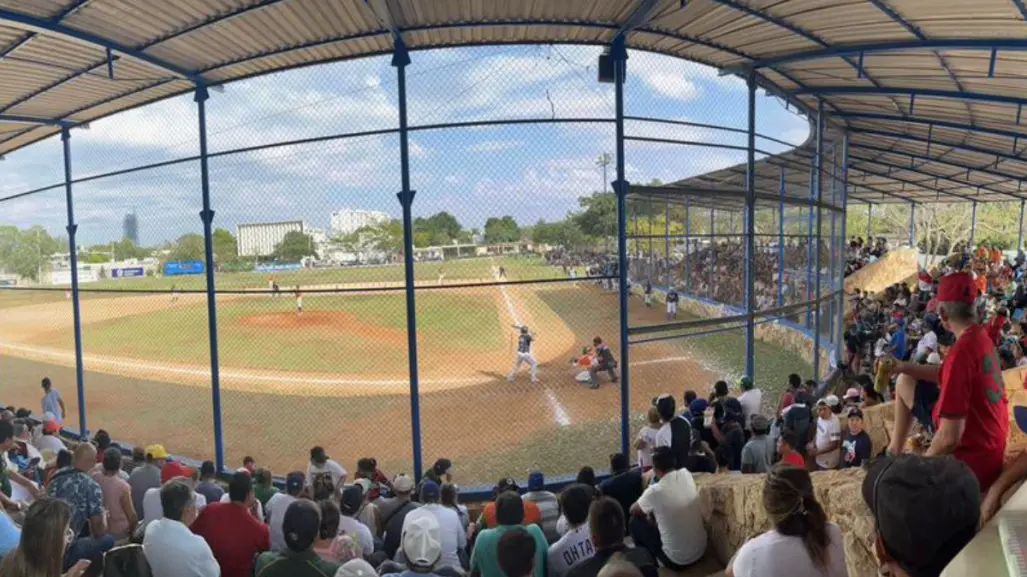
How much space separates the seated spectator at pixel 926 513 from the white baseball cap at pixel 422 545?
8.40 feet

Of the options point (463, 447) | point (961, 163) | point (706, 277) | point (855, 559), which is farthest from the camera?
point (706, 277)

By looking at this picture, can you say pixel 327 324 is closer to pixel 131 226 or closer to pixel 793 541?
pixel 131 226

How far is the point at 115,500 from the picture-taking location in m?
4.94

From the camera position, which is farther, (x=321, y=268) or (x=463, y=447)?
(x=463, y=447)

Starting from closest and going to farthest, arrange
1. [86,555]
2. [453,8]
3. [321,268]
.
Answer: [86,555] < [453,8] < [321,268]

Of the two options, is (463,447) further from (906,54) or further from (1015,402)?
(906,54)

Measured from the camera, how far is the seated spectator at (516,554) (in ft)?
9.49

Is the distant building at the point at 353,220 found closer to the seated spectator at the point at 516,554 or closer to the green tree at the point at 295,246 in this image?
the green tree at the point at 295,246

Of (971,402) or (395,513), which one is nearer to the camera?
(971,402)

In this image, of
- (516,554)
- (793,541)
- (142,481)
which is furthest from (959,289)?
(142,481)

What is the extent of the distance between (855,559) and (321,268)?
8.38m

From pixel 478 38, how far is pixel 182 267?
8.75m

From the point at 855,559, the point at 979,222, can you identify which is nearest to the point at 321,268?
the point at 855,559

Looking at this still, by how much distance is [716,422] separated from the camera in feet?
23.2
